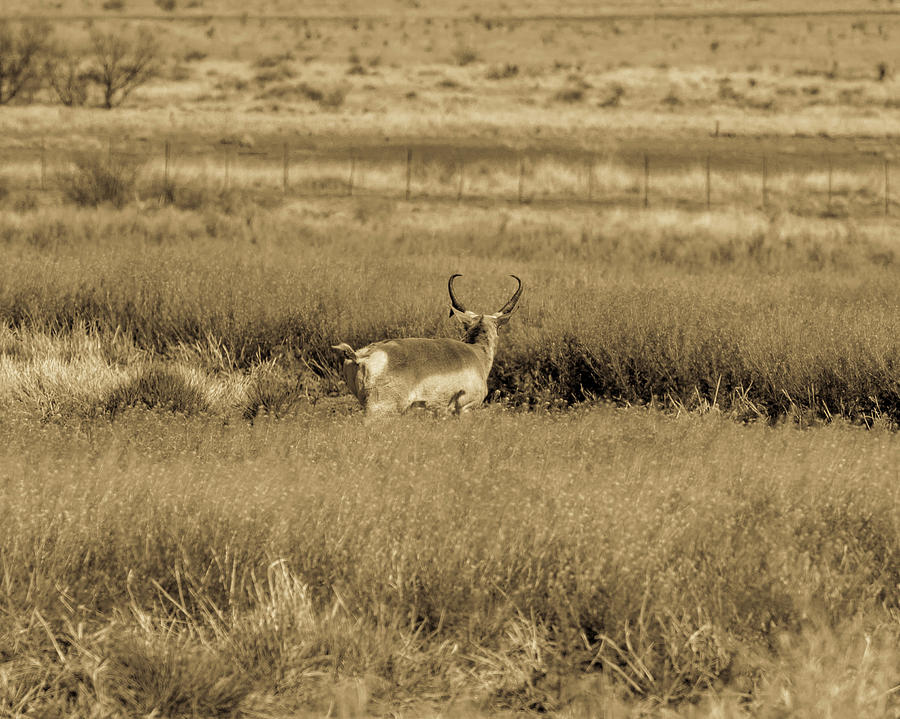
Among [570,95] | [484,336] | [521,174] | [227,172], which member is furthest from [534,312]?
[570,95]

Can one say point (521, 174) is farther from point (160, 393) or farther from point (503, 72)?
point (503, 72)

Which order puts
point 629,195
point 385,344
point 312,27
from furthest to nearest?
point 312,27 < point 629,195 < point 385,344

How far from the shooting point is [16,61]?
169 ft

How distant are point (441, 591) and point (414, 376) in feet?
11.1

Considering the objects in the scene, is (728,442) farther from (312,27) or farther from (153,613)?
(312,27)

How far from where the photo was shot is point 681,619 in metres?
5.83

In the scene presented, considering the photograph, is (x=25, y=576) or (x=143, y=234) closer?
(x=25, y=576)

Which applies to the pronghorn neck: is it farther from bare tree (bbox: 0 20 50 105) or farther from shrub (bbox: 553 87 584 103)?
bare tree (bbox: 0 20 50 105)

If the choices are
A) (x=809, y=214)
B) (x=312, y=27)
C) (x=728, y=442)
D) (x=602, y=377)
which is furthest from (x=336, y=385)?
(x=312, y=27)

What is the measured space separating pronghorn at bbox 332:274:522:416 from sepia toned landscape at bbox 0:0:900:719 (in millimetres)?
230

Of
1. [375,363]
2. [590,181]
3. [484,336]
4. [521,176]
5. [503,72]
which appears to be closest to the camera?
[375,363]

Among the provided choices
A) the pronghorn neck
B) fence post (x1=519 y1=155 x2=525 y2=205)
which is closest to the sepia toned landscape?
the pronghorn neck

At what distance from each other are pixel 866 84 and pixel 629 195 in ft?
87.4

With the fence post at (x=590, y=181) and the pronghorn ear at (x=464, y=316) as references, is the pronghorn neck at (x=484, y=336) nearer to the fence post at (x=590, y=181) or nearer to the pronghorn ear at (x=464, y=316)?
the pronghorn ear at (x=464, y=316)
